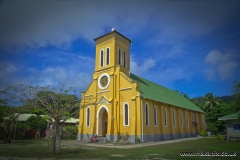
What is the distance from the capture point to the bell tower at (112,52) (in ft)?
92.7

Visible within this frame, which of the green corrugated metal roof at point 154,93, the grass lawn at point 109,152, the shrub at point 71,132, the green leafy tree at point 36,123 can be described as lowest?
the grass lawn at point 109,152

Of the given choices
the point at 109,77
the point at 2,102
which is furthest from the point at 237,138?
the point at 2,102

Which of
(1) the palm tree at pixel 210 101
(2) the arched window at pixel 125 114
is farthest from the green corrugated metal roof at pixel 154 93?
(1) the palm tree at pixel 210 101

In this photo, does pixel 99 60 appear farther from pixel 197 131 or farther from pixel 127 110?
pixel 197 131

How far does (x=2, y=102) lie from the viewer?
21.7 meters

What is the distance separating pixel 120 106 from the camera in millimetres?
25578

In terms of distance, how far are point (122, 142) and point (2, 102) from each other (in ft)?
47.6

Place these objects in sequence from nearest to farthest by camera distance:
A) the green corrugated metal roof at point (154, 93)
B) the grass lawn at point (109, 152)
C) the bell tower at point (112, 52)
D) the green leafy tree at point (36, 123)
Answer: the grass lawn at point (109, 152) < the green corrugated metal roof at point (154, 93) < the bell tower at point (112, 52) < the green leafy tree at point (36, 123)

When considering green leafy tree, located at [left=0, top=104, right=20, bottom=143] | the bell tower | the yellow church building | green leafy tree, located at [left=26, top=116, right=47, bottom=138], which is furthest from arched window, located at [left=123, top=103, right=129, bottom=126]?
green leafy tree, located at [left=26, top=116, right=47, bottom=138]

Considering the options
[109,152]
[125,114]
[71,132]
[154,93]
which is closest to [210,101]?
[154,93]

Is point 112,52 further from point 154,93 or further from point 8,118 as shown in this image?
point 8,118

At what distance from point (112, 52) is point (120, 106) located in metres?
8.03

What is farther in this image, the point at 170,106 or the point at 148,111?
the point at 170,106

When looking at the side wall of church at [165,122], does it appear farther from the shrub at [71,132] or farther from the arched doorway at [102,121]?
the shrub at [71,132]
